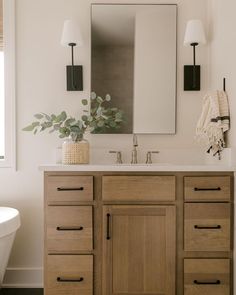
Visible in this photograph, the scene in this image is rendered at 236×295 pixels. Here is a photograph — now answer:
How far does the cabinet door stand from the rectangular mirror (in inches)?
33.4

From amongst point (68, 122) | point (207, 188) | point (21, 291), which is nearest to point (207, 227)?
point (207, 188)

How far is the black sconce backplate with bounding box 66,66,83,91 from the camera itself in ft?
8.60

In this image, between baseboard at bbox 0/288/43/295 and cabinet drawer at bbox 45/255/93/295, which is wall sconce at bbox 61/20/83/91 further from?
baseboard at bbox 0/288/43/295

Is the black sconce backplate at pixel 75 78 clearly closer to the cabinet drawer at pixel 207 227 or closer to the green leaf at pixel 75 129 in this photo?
the green leaf at pixel 75 129

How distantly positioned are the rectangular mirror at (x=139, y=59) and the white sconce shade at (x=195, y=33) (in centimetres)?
14

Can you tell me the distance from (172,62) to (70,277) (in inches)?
64.9

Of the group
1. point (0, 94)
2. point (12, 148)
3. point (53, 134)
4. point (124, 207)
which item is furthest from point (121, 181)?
point (0, 94)

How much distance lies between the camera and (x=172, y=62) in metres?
2.64

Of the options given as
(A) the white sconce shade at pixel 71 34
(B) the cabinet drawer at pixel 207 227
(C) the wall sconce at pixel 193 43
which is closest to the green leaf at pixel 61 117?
(A) the white sconce shade at pixel 71 34

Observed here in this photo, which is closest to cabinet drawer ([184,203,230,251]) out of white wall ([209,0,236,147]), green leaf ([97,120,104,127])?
white wall ([209,0,236,147])

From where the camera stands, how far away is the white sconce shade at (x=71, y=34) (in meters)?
2.50

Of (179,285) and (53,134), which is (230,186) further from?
(53,134)

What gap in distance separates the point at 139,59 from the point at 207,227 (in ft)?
4.32

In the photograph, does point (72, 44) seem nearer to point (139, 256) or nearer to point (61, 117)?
point (61, 117)
